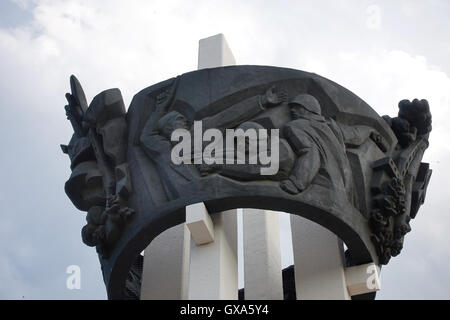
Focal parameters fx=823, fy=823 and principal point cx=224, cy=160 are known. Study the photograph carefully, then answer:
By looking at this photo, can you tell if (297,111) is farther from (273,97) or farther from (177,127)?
(177,127)

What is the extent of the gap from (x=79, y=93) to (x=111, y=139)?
1303 mm

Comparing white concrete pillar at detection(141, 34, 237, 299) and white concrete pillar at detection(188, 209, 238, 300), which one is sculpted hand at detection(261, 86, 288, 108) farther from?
white concrete pillar at detection(141, 34, 237, 299)

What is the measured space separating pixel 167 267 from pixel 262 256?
5.58 feet

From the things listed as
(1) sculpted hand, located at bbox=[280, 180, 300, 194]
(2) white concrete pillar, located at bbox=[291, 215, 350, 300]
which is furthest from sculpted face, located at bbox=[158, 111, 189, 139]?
(2) white concrete pillar, located at bbox=[291, 215, 350, 300]

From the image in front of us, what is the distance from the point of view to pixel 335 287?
12602 millimetres

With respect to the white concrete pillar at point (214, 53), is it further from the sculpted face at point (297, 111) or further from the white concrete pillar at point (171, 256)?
the sculpted face at point (297, 111)

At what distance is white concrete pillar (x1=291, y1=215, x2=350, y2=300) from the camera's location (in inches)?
497

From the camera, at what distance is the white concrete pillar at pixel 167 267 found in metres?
14.0

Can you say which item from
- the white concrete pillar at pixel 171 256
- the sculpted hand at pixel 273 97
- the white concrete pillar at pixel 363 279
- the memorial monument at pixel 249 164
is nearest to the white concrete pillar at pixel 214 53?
the white concrete pillar at pixel 171 256

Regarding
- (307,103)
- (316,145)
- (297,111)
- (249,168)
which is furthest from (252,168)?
(307,103)

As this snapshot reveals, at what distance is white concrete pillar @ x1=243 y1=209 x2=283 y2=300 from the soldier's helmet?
3.05 meters

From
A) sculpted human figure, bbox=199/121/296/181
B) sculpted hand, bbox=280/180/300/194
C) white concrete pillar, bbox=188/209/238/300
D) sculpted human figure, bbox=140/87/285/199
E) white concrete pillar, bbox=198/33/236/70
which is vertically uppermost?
white concrete pillar, bbox=198/33/236/70

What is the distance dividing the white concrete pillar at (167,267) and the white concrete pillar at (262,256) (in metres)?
1.12
